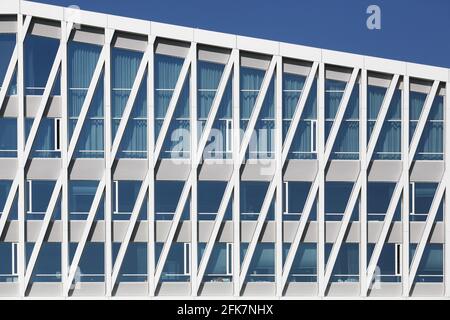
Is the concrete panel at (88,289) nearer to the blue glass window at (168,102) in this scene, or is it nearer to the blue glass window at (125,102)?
the blue glass window at (125,102)

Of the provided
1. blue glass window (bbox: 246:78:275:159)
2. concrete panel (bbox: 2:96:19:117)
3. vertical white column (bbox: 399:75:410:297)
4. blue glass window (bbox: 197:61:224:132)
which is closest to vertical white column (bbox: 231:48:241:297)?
blue glass window (bbox: 246:78:275:159)

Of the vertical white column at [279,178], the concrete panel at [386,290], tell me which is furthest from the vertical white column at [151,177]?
the concrete panel at [386,290]

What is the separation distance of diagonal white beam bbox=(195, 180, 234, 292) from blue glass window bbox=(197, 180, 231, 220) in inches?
11.5

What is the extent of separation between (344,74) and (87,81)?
1039cm

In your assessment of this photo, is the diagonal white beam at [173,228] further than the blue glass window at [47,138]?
No

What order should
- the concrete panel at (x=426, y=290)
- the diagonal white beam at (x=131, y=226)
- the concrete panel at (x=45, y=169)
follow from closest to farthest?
the diagonal white beam at (x=131, y=226)
the concrete panel at (x=45, y=169)
the concrete panel at (x=426, y=290)

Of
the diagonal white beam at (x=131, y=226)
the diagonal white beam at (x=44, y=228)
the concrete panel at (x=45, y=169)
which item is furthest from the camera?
the concrete panel at (x=45, y=169)

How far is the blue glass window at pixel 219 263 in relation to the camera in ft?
91.5

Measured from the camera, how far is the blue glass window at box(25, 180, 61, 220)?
2748 cm

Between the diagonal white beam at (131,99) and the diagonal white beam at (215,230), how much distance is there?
469cm

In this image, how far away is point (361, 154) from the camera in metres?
27.9

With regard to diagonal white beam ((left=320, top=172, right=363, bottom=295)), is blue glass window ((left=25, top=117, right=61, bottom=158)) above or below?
above

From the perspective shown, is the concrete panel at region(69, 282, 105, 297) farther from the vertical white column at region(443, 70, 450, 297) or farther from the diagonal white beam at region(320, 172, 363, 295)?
Result: the vertical white column at region(443, 70, 450, 297)

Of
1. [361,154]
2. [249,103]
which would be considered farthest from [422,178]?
[249,103]
